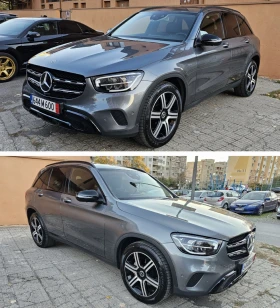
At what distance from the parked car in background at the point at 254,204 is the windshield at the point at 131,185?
10.3 m

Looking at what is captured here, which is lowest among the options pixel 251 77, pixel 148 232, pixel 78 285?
pixel 78 285

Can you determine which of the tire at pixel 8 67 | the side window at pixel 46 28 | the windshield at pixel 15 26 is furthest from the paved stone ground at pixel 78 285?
the side window at pixel 46 28

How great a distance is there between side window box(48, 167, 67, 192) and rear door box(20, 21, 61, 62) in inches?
182

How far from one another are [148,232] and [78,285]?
4.08 feet

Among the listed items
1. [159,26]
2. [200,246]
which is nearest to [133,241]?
[200,246]

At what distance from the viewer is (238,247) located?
10.8ft

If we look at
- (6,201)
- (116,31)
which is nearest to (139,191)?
(116,31)

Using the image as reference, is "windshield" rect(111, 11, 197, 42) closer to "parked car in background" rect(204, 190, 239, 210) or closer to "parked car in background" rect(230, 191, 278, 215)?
"parked car in background" rect(230, 191, 278, 215)

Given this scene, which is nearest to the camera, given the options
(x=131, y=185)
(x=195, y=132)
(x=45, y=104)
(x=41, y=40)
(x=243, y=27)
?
(x=131, y=185)

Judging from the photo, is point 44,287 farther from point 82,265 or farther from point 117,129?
point 117,129

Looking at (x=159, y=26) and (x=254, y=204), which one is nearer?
(x=159, y=26)

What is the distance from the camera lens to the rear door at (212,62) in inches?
206

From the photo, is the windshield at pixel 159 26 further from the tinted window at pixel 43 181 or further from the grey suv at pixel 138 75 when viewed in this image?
the tinted window at pixel 43 181

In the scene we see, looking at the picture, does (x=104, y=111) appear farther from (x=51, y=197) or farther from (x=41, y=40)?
(x=41, y=40)
